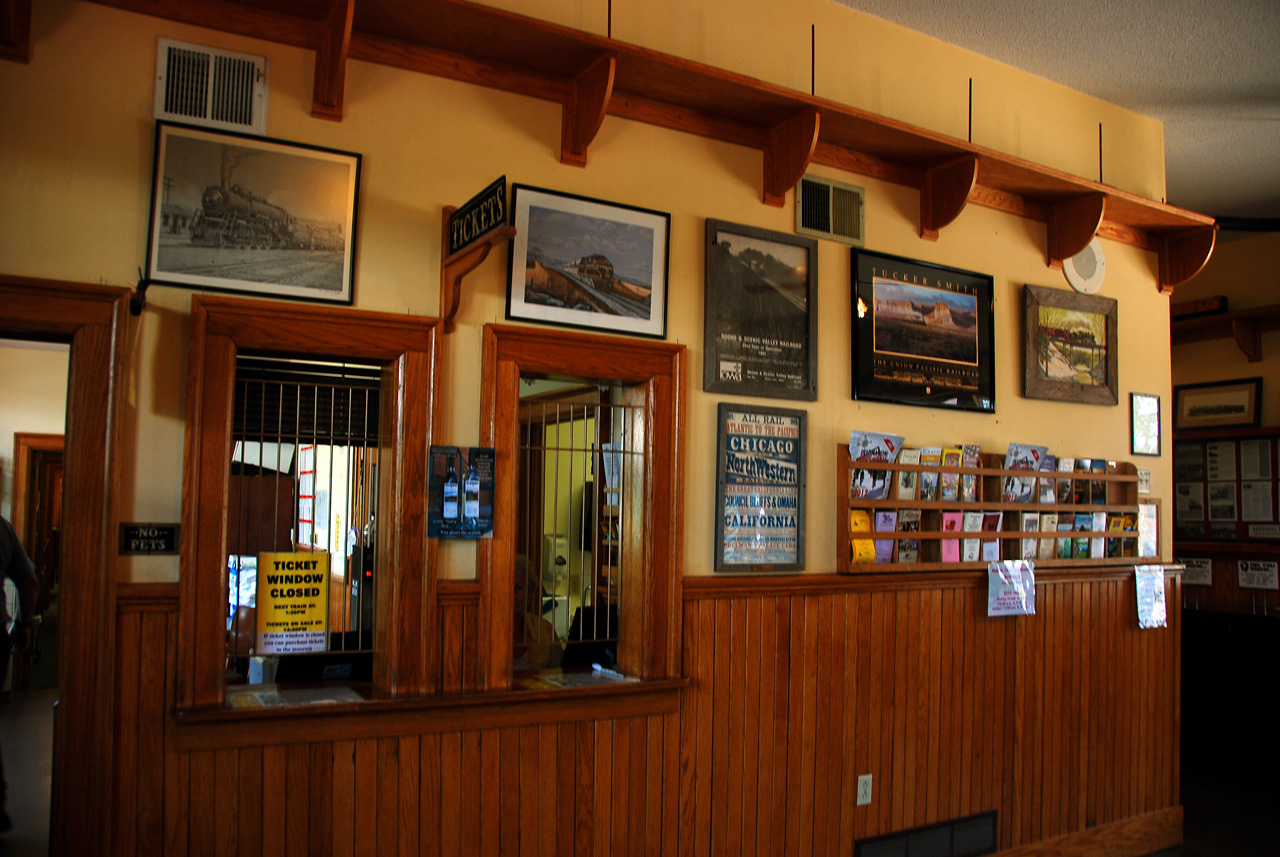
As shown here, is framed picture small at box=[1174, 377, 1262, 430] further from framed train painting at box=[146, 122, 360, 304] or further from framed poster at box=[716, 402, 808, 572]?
framed train painting at box=[146, 122, 360, 304]

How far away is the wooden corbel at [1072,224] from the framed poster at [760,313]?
166 cm

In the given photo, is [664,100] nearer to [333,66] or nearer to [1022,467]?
[333,66]

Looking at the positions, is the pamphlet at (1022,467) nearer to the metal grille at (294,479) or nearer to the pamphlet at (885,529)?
the pamphlet at (885,529)

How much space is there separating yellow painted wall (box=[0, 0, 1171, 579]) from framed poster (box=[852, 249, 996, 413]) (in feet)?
0.26

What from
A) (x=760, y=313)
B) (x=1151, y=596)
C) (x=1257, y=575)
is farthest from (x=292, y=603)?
(x=1257, y=575)

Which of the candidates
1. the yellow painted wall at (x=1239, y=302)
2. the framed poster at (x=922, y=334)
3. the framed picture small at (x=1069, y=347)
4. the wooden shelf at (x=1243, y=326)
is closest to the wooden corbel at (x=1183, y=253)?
the framed picture small at (x=1069, y=347)

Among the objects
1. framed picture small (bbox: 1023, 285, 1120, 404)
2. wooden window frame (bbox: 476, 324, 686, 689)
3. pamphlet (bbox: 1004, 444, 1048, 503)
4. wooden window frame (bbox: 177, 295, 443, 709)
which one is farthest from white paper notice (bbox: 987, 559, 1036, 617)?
wooden window frame (bbox: 177, 295, 443, 709)

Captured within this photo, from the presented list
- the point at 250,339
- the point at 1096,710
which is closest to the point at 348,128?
the point at 250,339

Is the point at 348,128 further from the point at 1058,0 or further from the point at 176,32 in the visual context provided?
the point at 1058,0

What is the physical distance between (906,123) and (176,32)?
3073 millimetres

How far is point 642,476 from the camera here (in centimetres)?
368

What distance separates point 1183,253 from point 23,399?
360 inches

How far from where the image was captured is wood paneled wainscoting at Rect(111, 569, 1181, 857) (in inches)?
113

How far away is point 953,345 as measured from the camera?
4.54 meters
